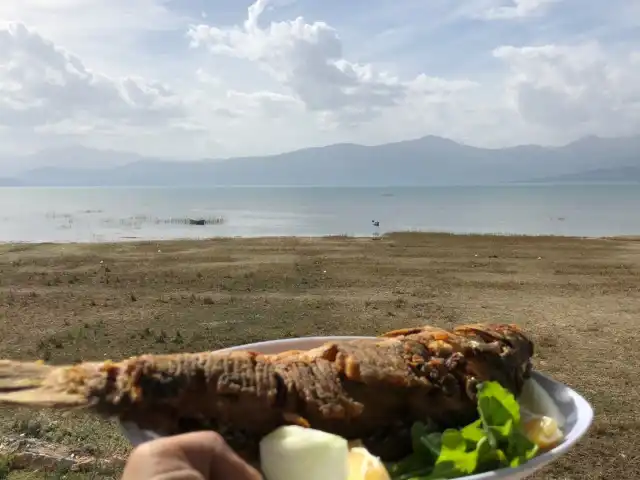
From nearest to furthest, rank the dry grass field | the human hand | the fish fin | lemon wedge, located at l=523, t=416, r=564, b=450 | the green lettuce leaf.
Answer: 1. the human hand
2. the fish fin
3. the green lettuce leaf
4. lemon wedge, located at l=523, t=416, r=564, b=450
5. the dry grass field

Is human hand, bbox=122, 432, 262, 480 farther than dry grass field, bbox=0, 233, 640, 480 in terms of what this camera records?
No

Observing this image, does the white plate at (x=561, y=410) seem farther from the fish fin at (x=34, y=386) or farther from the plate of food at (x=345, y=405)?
the fish fin at (x=34, y=386)

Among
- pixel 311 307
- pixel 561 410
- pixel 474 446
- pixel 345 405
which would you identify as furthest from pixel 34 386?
pixel 311 307

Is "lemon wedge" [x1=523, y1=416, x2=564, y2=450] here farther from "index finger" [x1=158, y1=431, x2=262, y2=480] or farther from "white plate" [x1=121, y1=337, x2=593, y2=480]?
"index finger" [x1=158, y1=431, x2=262, y2=480]

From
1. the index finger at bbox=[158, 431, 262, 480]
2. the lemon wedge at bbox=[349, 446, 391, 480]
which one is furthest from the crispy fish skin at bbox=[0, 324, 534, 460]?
the index finger at bbox=[158, 431, 262, 480]

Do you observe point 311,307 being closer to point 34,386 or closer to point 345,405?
point 345,405

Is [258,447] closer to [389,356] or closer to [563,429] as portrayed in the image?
[389,356]

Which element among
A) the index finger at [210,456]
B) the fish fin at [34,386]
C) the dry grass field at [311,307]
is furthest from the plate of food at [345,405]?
the dry grass field at [311,307]
